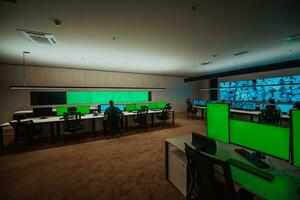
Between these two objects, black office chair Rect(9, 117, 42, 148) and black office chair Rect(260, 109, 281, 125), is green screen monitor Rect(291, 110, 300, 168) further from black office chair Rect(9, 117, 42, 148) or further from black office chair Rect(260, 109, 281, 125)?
black office chair Rect(9, 117, 42, 148)

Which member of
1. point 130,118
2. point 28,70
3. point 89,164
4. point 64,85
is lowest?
point 89,164

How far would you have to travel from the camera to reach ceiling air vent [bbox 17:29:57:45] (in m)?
2.83

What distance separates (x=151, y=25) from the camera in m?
2.62

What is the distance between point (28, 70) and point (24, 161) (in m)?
4.70

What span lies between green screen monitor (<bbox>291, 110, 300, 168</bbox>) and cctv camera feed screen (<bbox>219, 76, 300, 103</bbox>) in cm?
466

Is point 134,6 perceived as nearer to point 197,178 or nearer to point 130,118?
point 197,178

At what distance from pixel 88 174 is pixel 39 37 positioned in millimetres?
3199

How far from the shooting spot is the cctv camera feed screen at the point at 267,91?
6.37 meters

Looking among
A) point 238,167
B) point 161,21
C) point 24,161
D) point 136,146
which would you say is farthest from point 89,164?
point 161,21

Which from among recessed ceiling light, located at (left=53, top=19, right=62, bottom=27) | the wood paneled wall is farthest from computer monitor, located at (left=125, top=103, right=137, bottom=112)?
recessed ceiling light, located at (left=53, top=19, right=62, bottom=27)

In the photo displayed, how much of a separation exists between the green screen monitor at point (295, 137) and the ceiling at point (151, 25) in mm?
1786

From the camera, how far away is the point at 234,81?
891cm

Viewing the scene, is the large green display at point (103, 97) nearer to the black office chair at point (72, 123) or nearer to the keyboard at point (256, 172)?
the black office chair at point (72, 123)

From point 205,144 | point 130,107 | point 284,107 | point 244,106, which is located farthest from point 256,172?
point 244,106
